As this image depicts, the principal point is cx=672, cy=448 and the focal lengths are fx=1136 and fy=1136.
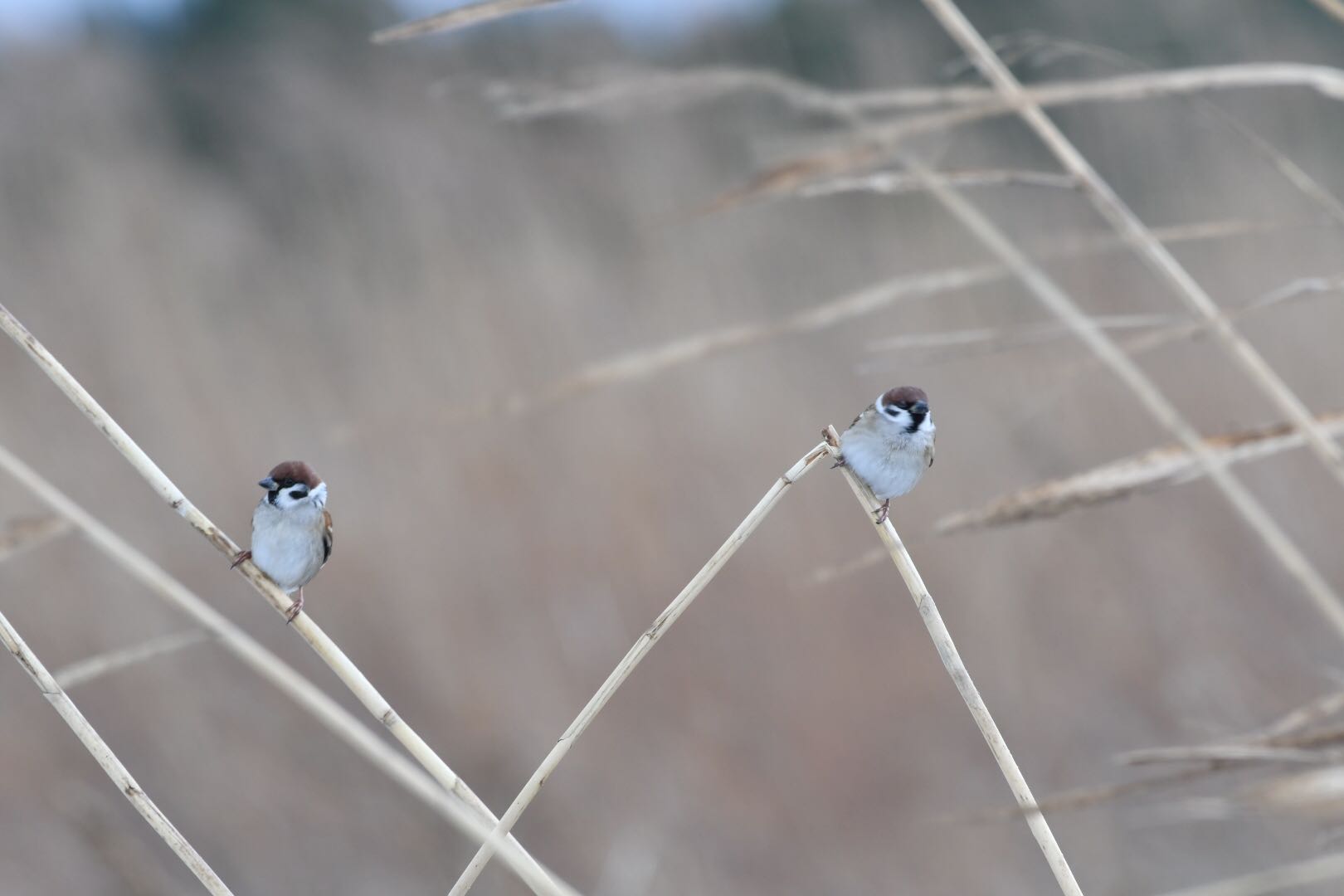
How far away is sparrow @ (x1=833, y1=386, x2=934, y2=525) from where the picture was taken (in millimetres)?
2273

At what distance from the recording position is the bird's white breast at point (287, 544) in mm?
2104

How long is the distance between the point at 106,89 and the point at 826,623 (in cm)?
574

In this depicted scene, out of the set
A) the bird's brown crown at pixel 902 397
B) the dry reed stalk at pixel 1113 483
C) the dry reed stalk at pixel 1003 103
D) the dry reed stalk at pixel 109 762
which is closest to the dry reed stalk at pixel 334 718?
the dry reed stalk at pixel 109 762

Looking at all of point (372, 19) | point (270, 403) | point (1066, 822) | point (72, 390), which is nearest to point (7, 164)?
point (270, 403)

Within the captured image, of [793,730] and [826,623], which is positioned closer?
[793,730]

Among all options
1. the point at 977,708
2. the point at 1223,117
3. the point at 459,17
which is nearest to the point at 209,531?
the point at 459,17

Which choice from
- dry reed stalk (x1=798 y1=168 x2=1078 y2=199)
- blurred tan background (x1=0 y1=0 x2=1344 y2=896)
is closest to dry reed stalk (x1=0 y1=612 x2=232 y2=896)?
dry reed stalk (x1=798 y1=168 x2=1078 y2=199)

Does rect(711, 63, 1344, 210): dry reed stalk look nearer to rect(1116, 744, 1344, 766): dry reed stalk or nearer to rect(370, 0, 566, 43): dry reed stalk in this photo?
rect(370, 0, 566, 43): dry reed stalk

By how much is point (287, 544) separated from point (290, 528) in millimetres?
41

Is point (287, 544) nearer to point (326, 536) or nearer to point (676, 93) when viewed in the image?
point (326, 536)

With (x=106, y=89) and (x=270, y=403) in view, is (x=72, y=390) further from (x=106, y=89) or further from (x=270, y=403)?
(x=106, y=89)

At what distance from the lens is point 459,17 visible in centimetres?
152

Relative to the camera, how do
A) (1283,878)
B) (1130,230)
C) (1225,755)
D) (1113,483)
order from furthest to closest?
1. (1130,230)
2. (1113,483)
3. (1283,878)
4. (1225,755)

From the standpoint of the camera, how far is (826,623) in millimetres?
6020
